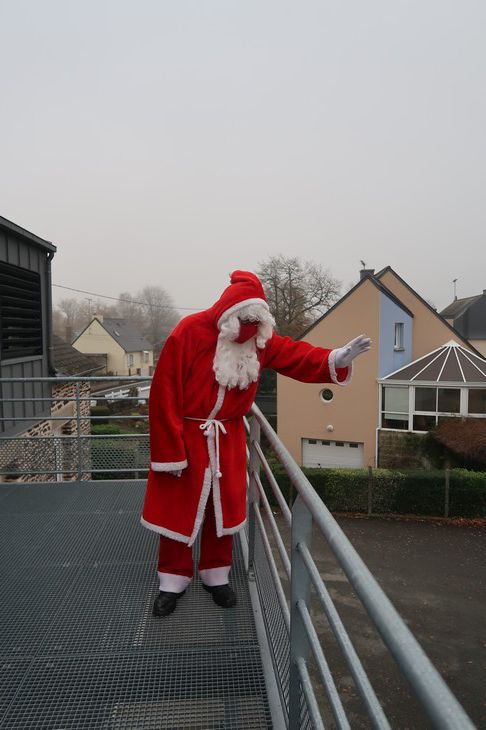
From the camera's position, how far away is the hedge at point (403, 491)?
11.0 meters

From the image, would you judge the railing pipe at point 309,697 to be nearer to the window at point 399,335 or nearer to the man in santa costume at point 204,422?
the man in santa costume at point 204,422

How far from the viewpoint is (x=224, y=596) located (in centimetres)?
236

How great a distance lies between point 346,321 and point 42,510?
48.4 feet

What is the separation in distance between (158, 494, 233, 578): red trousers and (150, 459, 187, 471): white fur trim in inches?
9.8

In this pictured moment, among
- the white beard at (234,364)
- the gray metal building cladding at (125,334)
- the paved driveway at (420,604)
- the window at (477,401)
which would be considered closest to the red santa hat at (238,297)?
the white beard at (234,364)

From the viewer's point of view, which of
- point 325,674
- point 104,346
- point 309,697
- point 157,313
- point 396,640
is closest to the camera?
point 396,640

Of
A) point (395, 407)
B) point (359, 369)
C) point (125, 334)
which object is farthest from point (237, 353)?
point (125, 334)

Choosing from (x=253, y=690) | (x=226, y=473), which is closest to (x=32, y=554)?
(x=226, y=473)

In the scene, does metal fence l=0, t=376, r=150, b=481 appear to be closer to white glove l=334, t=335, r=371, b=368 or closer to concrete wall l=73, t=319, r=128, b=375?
white glove l=334, t=335, r=371, b=368

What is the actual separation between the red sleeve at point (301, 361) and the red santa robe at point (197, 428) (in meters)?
0.14

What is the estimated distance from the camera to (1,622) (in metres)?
2.30

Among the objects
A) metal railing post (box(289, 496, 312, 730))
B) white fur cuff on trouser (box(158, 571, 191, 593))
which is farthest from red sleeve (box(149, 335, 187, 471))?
metal railing post (box(289, 496, 312, 730))

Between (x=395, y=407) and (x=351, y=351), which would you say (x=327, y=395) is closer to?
(x=395, y=407)

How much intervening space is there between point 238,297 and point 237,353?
0.83 ft
